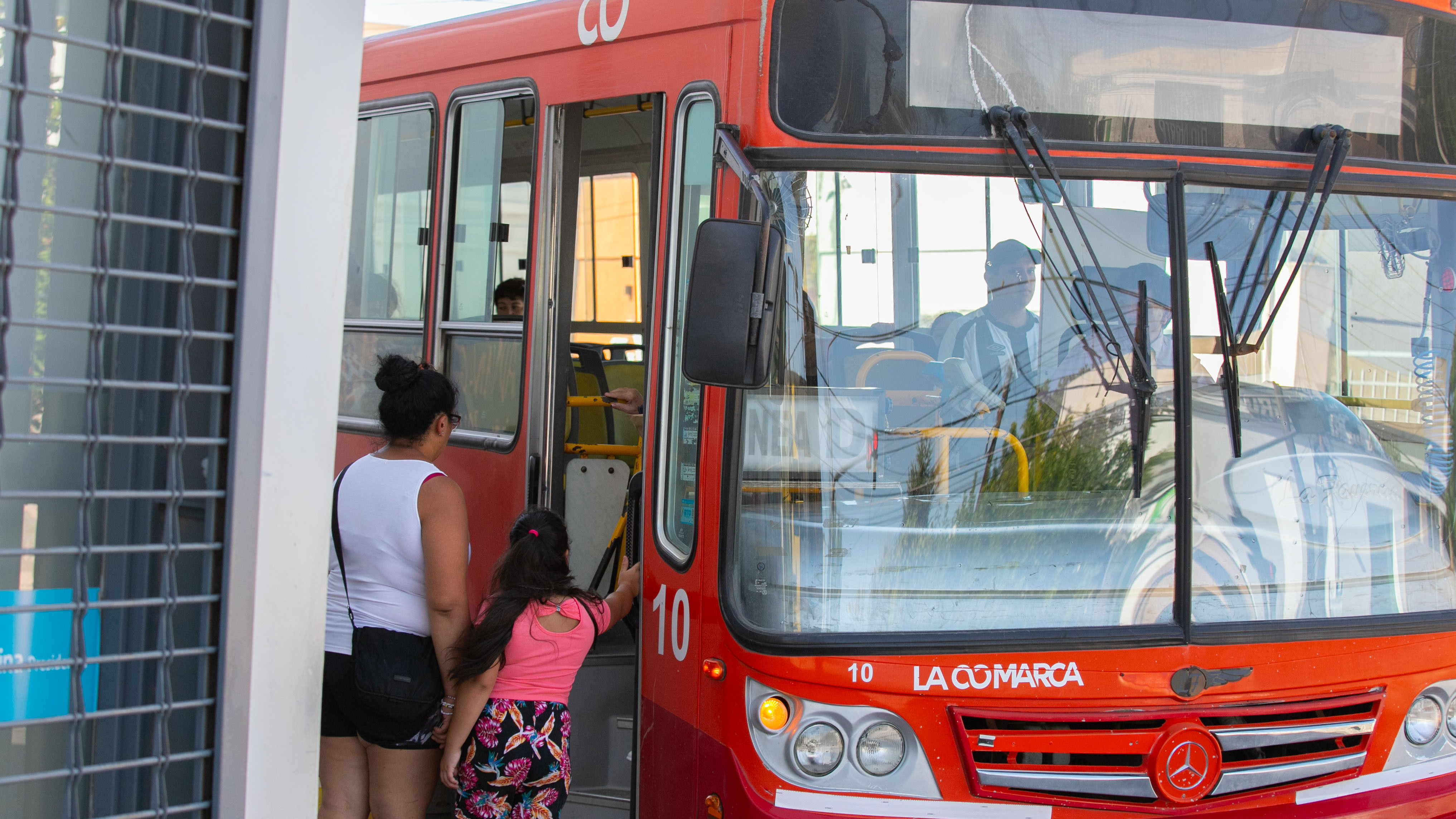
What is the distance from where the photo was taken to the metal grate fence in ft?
4.80

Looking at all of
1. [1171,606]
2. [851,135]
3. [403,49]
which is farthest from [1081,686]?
[403,49]

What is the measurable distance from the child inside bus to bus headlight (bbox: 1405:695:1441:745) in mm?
3141

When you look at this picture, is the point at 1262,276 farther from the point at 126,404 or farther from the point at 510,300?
the point at 126,404

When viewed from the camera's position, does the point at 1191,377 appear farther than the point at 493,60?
No

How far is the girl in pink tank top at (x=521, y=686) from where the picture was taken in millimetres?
3148

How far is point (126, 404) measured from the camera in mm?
1563

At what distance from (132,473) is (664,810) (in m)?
2.17

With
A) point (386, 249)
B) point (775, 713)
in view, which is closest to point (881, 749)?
point (775, 713)

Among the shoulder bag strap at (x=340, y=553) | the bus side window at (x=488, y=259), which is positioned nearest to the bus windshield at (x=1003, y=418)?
the shoulder bag strap at (x=340, y=553)

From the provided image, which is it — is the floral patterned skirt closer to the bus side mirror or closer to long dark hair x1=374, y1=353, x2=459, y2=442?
long dark hair x1=374, y1=353, x2=459, y2=442

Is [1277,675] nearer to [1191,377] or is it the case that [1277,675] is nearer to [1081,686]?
[1081,686]

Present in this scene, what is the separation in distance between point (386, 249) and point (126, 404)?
3547 millimetres

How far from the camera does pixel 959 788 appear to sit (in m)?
2.91

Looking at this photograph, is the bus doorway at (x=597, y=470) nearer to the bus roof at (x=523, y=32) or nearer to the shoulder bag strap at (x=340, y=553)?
the bus roof at (x=523, y=32)
